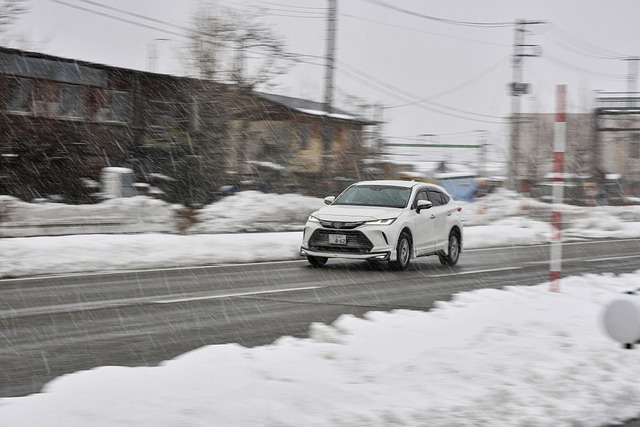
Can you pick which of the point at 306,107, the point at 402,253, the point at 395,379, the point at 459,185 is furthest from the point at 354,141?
the point at 395,379

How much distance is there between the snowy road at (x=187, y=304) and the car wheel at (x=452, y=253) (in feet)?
0.92

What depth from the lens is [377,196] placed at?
16641 mm

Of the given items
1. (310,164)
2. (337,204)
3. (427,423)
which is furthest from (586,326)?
(310,164)

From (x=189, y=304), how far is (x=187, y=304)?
0.02m

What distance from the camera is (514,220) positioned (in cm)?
3269

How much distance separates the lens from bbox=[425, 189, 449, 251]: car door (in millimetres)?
16969

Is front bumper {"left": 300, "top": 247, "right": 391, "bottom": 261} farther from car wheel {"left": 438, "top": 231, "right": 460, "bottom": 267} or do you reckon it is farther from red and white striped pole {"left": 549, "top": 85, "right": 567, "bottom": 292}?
red and white striped pole {"left": 549, "top": 85, "right": 567, "bottom": 292}

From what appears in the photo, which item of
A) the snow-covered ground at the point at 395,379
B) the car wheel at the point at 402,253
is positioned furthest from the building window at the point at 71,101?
the snow-covered ground at the point at 395,379

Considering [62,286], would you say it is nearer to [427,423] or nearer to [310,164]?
[427,423]

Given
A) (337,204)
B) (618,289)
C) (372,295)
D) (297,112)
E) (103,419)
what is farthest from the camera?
(297,112)

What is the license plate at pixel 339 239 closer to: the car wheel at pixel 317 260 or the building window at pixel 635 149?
the car wheel at pixel 317 260

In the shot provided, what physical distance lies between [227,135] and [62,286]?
2173 cm

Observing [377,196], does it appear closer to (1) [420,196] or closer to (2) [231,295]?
(1) [420,196]

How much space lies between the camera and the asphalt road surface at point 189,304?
744 cm
